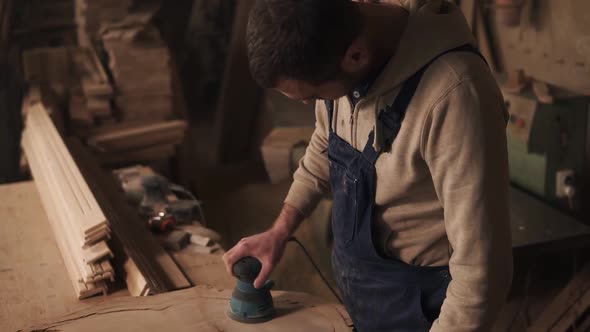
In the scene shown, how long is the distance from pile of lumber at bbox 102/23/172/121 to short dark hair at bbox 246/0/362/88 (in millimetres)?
3538

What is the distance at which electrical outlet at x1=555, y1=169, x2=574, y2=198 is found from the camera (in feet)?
13.2

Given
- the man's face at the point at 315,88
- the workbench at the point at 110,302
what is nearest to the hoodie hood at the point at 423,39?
the man's face at the point at 315,88

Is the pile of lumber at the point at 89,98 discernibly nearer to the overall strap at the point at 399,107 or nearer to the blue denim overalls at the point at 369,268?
the blue denim overalls at the point at 369,268

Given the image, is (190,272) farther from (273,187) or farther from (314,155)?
(273,187)

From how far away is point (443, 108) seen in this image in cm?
164

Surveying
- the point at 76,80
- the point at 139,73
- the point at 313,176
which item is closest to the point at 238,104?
the point at 139,73

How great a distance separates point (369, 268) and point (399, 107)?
557mm

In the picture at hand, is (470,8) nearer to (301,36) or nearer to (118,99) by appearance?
(118,99)

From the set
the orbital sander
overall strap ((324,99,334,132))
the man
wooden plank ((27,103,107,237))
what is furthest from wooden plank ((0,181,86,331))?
overall strap ((324,99,334,132))

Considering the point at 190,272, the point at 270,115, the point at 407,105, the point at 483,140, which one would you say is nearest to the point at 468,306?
the point at 483,140

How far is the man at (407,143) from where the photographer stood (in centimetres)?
161

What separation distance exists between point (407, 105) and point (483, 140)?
9.2 inches

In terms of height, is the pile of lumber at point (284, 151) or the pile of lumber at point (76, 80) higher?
the pile of lumber at point (76, 80)

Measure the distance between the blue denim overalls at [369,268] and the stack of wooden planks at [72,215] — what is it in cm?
97
